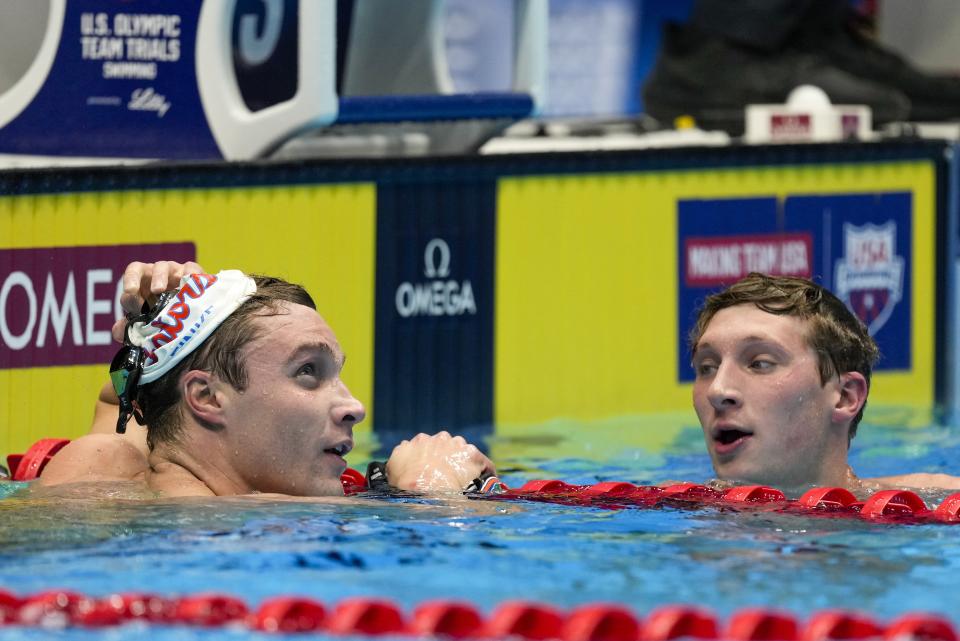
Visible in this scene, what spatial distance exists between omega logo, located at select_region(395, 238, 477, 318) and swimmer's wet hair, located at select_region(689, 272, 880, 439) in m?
2.24

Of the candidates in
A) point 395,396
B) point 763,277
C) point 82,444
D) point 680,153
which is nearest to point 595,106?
point 680,153

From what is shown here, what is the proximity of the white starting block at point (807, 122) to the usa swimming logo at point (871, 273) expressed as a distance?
58 cm

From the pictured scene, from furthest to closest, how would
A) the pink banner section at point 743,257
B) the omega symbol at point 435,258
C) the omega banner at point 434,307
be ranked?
the pink banner section at point 743,257
the omega symbol at point 435,258
the omega banner at point 434,307

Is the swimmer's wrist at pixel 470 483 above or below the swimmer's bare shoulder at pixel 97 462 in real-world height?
below

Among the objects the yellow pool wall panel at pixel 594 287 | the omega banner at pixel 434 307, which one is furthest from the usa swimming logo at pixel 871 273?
the omega banner at pixel 434 307

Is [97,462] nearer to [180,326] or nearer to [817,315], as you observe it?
[180,326]

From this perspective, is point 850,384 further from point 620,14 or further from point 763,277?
point 620,14

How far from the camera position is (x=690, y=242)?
7832mm

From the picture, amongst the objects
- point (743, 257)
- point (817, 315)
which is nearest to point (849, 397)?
point (817, 315)

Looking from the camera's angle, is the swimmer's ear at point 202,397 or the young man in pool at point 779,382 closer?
the swimmer's ear at point 202,397

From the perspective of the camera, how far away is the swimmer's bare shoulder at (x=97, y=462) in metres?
4.45

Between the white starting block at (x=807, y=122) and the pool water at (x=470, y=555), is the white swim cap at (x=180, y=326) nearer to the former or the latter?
the pool water at (x=470, y=555)

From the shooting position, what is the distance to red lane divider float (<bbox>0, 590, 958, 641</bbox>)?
128 inches

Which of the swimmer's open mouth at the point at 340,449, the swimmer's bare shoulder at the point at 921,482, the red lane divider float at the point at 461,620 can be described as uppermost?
the swimmer's open mouth at the point at 340,449
